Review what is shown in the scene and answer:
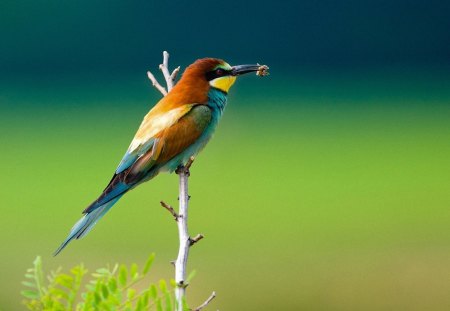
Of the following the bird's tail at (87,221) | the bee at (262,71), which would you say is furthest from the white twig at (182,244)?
the bee at (262,71)

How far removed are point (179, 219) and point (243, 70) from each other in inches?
27.0

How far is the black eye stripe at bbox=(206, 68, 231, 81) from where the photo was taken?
5.72 ft

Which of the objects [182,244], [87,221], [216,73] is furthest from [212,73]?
[182,244]

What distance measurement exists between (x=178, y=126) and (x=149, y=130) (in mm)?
80

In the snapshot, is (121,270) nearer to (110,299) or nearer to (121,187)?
(110,299)

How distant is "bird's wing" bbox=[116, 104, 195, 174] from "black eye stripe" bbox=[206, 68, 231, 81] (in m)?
0.11

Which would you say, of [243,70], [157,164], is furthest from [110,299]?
[243,70]

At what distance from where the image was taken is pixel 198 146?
5.77ft

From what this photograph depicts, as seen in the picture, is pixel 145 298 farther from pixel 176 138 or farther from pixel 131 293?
pixel 176 138

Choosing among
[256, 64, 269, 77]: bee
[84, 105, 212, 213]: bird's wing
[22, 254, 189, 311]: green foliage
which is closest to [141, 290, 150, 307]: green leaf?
[22, 254, 189, 311]: green foliage

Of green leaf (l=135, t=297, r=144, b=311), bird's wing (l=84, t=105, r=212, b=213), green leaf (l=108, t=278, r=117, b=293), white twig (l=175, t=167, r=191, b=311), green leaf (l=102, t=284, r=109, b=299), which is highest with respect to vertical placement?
bird's wing (l=84, t=105, r=212, b=213)

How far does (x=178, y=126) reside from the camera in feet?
5.55

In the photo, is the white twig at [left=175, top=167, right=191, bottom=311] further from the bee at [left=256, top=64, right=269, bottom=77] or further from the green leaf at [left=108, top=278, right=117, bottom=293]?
the bee at [left=256, top=64, right=269, bottom=77]

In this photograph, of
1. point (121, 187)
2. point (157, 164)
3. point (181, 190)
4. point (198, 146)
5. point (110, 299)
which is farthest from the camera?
point (198, 146)
